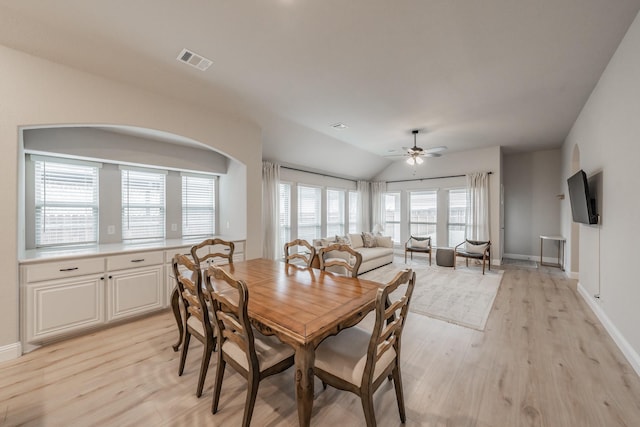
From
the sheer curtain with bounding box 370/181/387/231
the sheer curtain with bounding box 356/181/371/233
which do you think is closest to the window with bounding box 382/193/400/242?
the sheer curtain with bounding box 370/181/387/231

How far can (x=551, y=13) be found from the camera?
6.47ft

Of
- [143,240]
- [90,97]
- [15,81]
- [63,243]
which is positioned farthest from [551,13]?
[63,243]

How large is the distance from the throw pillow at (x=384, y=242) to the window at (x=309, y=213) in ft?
5.40

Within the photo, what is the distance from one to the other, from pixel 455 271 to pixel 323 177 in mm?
3978

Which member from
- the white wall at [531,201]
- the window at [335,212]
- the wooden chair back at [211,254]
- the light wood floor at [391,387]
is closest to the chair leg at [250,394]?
A: the light wood floor at [391,387]

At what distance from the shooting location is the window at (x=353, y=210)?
8125 mm

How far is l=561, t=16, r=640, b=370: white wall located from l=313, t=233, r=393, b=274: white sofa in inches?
130

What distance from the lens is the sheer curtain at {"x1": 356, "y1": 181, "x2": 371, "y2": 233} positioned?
823 cm

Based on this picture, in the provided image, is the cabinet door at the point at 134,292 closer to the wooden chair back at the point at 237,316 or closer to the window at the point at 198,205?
the window at the point at 198,205

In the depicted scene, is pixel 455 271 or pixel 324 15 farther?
pixel 455 271

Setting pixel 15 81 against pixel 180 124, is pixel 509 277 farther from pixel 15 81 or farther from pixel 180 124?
pixel 15 81

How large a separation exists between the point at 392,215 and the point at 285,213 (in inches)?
152

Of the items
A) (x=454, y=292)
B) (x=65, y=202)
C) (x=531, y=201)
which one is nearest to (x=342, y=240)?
(x=454, y=292)

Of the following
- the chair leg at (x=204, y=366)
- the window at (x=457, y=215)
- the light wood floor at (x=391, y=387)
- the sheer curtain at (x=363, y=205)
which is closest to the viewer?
the light wood floor at (x=391, y=387)
